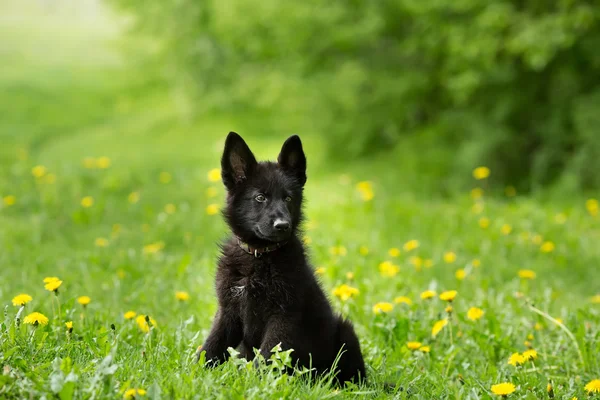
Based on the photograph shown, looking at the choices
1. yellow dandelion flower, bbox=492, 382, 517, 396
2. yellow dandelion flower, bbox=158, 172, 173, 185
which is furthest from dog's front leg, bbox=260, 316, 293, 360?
yellow dandelion flower, bbox=158, 172, 173, 185

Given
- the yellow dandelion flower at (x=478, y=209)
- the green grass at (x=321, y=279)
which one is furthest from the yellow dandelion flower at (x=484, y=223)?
the yellow dandelion flower at (x=478, y=209)

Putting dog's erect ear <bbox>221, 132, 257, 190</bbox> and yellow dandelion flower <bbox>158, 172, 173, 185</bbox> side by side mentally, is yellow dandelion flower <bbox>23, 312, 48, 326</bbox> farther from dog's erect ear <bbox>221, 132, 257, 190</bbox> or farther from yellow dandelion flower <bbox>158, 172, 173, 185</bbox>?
yellow dandelion flower <bbox>158, 172, 173, 185</bbox>

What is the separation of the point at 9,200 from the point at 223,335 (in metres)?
5.56

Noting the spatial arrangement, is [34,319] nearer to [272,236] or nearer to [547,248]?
[272,236]

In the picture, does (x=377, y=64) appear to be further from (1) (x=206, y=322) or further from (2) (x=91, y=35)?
(2) (x=91, y=35)

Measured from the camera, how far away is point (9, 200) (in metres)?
7.84

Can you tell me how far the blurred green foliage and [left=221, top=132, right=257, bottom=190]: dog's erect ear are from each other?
6820 mm

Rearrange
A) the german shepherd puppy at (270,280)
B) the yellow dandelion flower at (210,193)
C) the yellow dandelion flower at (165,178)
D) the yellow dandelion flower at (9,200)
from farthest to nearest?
the yellow dandelion flower at (165,178), the yellow dandelion flower at (210,193), the yellow dandelion flower at (9,200), the german shepherd puppy at (270,280)

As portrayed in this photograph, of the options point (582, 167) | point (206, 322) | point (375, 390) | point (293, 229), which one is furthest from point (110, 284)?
point (582, 167)

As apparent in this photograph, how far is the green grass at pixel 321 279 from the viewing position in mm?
2959

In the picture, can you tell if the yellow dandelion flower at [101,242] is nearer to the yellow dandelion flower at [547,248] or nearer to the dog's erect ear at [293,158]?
the dog's erect ear at [293,158]

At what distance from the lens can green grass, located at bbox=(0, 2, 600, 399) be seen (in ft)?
9.71

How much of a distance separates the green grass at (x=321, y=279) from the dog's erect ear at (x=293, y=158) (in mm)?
1012

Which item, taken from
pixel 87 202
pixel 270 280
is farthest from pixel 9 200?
pixel 270 280
